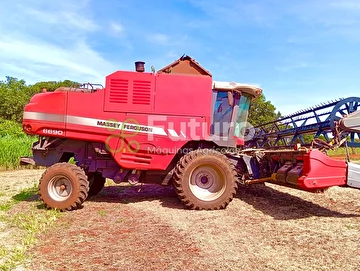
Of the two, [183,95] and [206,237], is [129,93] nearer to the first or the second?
[183,95]

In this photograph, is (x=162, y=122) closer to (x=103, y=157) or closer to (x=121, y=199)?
(x=103, y=157)

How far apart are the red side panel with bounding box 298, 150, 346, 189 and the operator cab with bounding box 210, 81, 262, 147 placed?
1692 millimetres

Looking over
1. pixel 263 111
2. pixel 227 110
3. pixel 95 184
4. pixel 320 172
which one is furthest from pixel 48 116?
pixel 263 111

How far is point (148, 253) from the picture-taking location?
3662 mm

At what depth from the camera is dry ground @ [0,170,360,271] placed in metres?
3.38

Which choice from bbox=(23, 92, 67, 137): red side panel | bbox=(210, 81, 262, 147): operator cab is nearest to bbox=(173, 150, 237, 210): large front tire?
bbox=(210, 81, 262, 147): operator cab

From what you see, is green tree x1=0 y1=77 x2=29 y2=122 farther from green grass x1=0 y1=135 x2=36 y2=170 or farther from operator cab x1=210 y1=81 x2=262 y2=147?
operator cab x1=210 y1=81 x2=262 y2=147

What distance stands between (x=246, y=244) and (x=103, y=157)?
3618 mm

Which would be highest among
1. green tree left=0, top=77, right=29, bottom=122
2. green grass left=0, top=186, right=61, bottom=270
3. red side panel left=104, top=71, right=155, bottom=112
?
green tree left=0, top=77, right=29, bottom=122

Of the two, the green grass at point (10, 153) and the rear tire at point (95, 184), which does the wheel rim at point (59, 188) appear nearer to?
the rear tire at point (95, 184)

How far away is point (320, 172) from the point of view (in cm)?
520

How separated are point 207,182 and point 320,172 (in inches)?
76.7

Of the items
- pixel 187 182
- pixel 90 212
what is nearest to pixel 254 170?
pixel 187 182

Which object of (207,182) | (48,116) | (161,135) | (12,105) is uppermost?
(12,105)
